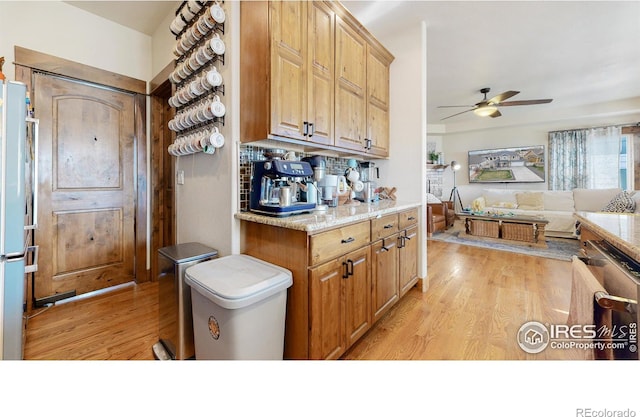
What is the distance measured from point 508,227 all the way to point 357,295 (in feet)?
13.3

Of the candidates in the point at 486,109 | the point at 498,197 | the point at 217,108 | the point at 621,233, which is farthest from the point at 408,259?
the point at 498,197

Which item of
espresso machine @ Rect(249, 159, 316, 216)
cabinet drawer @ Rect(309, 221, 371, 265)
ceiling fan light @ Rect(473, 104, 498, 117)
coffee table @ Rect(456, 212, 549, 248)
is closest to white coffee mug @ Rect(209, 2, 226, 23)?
espresso machine @ Rect(249, 159, 316, 216)

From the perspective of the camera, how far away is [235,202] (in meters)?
1.56

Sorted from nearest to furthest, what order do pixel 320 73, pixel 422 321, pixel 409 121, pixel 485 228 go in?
pixel 320 73 → pixel 422 321 → pixel 409 121 → pixel 485 228

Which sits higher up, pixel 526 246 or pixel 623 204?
pixel 623 204

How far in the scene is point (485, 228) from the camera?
176 inches

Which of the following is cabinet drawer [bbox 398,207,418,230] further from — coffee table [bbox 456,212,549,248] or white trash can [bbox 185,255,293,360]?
coffee table [bbox 456,212,549,248]

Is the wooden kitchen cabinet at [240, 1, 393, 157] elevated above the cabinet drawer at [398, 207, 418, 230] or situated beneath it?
elevated above

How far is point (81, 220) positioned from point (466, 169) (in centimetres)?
737

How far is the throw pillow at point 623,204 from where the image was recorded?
12.2ft

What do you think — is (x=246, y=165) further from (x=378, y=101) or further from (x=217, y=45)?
(x=378, y=101)

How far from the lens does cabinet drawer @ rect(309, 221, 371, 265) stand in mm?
1213
